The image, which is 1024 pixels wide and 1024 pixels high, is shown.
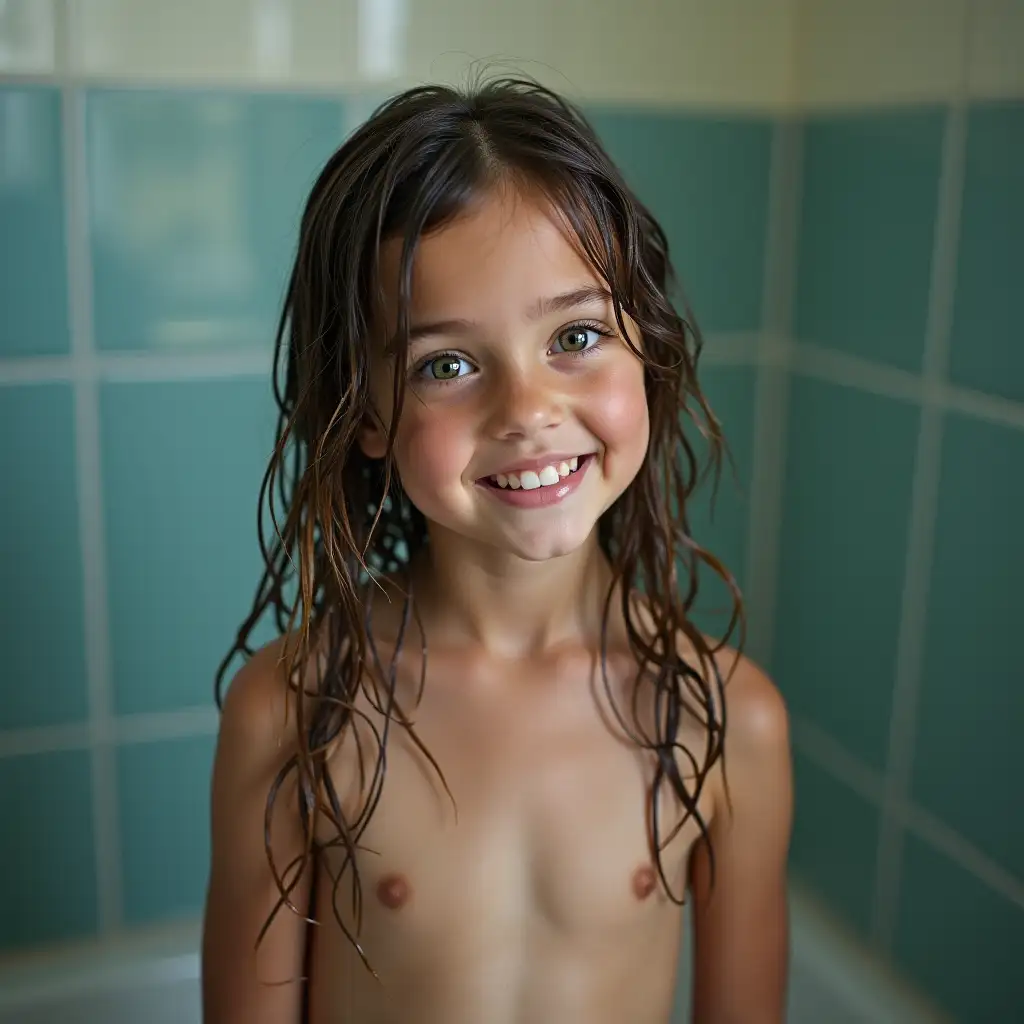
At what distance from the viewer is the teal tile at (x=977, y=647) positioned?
938 mm

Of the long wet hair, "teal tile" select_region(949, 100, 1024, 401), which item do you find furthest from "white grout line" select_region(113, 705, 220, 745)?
"teal tile" select_region(949, 100, 1024, 401)

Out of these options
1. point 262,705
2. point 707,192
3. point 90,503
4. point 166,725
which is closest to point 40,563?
point 90,503

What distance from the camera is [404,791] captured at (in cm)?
83

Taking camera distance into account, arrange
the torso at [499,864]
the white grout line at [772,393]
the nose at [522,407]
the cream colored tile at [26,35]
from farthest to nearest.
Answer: the white grout line at [772,393]
the cream colored tile at [26,35]
the torso at [499,864]
the nose at [522,407]

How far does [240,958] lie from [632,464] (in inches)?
15.2

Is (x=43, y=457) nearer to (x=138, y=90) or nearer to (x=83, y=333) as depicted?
(x=83, y=333)

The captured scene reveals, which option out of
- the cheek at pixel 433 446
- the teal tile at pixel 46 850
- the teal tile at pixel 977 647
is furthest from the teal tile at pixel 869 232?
the teal tile at pixel 46 850

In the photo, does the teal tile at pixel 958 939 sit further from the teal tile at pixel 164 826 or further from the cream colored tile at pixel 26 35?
the cream colored tile at pixel 26 35

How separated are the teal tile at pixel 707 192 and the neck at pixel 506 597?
355mm

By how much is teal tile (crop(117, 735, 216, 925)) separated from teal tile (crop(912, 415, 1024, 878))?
559mm

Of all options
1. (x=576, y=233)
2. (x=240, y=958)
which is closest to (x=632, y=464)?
(x=576, y=233)

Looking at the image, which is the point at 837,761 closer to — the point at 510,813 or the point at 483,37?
the point at 510,813

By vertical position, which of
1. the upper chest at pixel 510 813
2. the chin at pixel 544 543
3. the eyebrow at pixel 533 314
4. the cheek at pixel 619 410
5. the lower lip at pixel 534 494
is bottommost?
the upper chest at pixel 510 813

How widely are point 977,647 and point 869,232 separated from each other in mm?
322
